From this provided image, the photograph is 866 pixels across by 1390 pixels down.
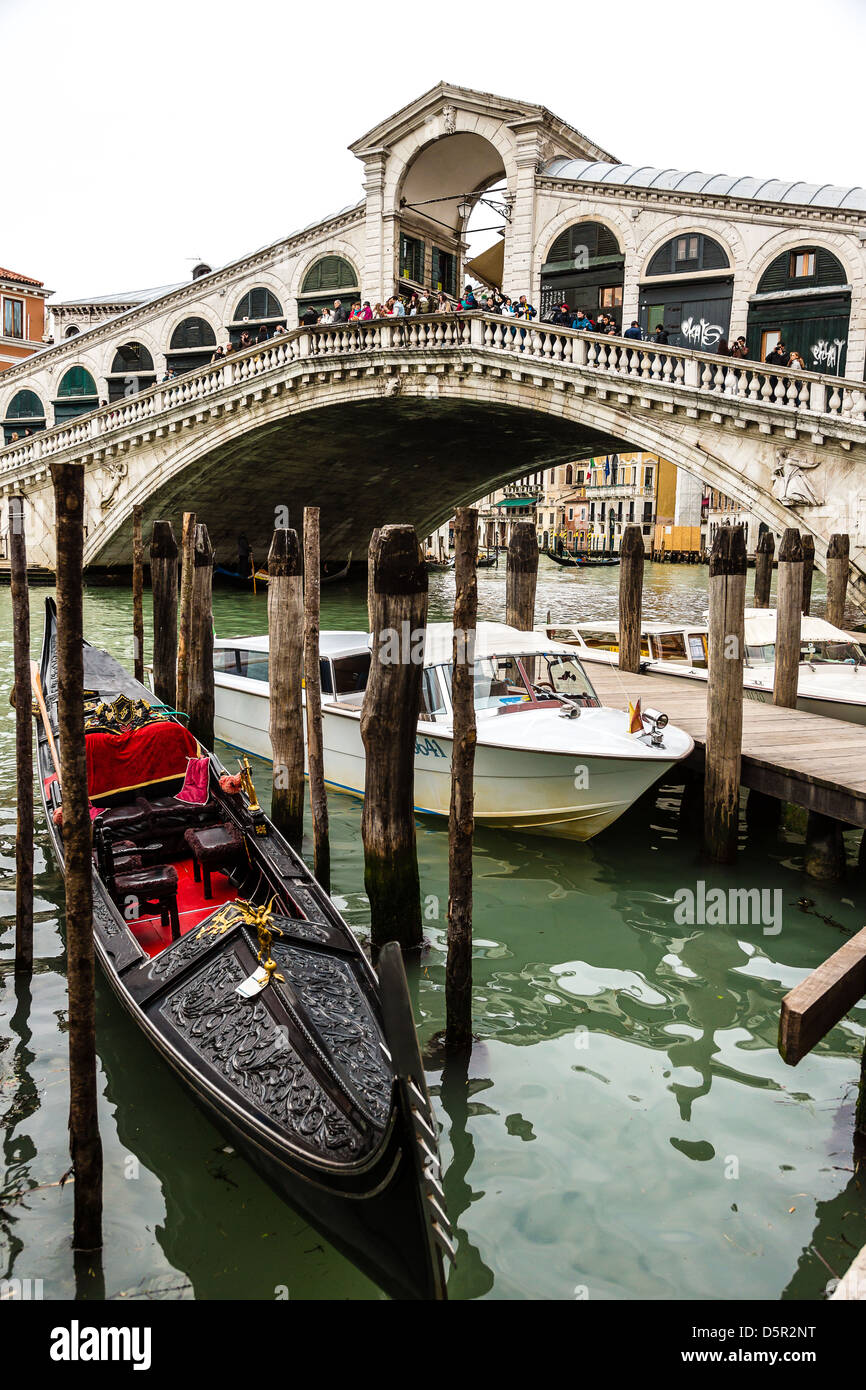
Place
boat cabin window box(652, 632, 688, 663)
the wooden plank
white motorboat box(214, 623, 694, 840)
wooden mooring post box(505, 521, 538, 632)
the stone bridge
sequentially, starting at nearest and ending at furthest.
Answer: the wooden plank
white motorboat box(214, 623, 694, 840)
wooden mooring post box(505, 521, 538, 632)
boat cabin window box(652, 632, 688, 663)
the stone bridge

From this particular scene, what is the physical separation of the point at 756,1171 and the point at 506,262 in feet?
61.3

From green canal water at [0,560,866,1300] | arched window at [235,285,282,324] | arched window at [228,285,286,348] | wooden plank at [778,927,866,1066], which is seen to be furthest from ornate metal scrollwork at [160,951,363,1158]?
arched window at [235,285,282,324]

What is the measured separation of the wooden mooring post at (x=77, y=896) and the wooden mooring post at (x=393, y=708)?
188 centimetres

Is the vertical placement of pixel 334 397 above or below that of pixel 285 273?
below

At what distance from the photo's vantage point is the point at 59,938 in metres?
4.77

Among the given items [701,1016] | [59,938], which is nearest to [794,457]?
[701,1016]

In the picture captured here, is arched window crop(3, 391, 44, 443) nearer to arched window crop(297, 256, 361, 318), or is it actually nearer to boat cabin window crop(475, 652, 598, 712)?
arched window crop(297, 256, 361, 318)

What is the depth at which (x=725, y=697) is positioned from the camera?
5.65 metres

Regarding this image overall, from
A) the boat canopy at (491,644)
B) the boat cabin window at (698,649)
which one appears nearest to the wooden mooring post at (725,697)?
the boat canopy at (491,644)

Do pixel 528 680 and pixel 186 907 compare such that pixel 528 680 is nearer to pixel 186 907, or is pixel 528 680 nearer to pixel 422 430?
pixel 186 907

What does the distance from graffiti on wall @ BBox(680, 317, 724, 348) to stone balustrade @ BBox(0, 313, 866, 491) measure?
2.64 m

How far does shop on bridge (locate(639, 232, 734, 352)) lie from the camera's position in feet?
55.1
